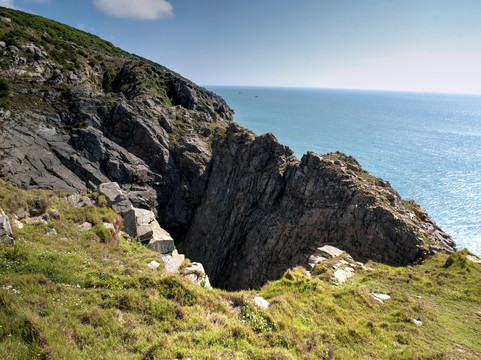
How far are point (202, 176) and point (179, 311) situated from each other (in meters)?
34.5

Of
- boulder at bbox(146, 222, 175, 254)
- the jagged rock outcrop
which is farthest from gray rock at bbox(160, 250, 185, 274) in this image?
the jagged rock outcrop

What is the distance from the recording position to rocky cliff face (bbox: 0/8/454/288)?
25094mm

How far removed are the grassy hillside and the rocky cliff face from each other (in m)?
10.4

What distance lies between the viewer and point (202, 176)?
42.0m

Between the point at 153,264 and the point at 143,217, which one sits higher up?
the point at 143,217

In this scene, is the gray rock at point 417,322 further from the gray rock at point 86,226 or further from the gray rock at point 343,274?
the gray rock at point 86,226

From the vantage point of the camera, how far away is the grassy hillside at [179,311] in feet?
21.3

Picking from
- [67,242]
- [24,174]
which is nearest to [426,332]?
[67,242]

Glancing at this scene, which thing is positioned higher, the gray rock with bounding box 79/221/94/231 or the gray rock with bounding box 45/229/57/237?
the gray rock with bounding box 45/229/57/237

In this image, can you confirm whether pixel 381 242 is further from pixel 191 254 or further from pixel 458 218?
pixel 458 218

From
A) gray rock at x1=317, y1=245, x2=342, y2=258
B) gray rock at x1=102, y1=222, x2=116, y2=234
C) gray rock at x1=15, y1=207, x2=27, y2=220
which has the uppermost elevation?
gray rock at x1=15, y1=207, x2=27, y2=220

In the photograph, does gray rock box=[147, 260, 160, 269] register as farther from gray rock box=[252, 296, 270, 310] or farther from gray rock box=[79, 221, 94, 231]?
gray rock box=[252, 296, 270, 310]

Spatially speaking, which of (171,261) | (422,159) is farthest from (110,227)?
(422,159)

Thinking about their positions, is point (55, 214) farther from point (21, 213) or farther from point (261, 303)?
point (261, 303)
